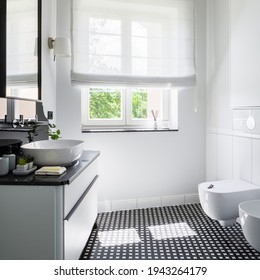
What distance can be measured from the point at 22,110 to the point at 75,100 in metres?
0.89

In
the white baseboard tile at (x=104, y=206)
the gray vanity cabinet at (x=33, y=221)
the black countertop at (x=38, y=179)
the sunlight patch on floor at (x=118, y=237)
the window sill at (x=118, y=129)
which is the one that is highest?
the window sill at (x=118, y=129)

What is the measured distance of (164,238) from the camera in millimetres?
2326

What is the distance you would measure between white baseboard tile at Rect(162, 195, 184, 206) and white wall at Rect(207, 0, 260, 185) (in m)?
0.39

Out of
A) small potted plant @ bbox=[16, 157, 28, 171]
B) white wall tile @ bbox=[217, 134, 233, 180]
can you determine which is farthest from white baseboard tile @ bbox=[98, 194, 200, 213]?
small potted plant @ bbox=[16, 157, 28, 171]

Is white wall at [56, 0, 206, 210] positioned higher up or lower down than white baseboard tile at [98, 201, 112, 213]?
higher up

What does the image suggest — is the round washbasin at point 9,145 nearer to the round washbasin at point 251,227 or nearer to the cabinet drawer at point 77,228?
the cabinet drawer at point 77,228

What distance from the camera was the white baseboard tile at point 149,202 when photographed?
3.05 meters

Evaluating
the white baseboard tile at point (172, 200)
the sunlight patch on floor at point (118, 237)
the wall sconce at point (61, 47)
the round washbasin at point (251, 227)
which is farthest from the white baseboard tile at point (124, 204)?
the wall sconce at point (61, 47)

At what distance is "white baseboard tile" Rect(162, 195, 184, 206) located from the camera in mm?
3125

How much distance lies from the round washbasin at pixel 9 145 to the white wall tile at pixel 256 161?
1.81 meters

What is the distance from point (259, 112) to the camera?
2.37 m

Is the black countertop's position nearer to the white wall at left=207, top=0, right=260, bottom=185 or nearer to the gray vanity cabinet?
the gray vanity cabinet
